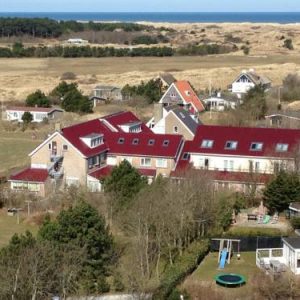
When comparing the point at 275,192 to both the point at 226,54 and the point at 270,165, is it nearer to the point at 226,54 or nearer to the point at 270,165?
the point at 270,165

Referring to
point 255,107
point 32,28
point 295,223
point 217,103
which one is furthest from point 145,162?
point 32,28

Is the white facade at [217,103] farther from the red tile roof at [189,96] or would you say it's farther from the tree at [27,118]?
the tree at [27,118]

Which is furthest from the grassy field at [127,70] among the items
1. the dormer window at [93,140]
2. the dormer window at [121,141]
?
the dormer window at [93,140]

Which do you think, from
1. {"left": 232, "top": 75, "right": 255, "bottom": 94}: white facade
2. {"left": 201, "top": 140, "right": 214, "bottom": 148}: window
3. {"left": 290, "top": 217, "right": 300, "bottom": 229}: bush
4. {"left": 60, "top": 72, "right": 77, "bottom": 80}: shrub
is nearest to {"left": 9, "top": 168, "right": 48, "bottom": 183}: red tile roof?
{"left": 201, "top": 140, "right": 214, "bottom": 148}: window

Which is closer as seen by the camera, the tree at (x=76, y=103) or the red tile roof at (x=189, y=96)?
the red tile roof at (x=189, y=96)

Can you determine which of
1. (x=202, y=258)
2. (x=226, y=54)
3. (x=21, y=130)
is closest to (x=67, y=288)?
(x=202, y=258)
